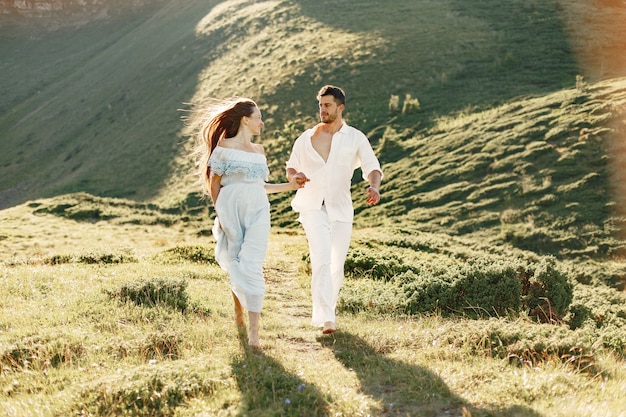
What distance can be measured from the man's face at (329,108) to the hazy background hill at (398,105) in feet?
42.0

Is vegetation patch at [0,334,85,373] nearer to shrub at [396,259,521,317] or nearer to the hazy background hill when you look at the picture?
shrub at [396,259,521,317]

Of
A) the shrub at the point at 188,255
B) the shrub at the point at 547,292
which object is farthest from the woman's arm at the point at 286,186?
the shrub at the point at 188,255

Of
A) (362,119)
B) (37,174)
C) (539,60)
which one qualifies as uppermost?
(539,60)

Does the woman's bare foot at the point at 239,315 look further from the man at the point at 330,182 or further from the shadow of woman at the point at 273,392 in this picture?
the shadow of woman at the point at 273,392

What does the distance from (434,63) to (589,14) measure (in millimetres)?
16470

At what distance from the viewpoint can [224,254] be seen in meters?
6.66

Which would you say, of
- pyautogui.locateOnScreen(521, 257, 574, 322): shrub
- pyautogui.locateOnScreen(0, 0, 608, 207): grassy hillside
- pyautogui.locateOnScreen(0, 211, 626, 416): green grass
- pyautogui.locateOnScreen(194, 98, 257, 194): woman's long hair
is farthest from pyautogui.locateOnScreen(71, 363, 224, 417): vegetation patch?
pyautogui.locateOnScreen(0, 0, 608, 207): grassy hillside

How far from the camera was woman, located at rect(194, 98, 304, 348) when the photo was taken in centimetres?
637

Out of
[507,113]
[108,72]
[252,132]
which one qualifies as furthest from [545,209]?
[108,72]

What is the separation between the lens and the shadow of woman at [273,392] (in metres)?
4.57

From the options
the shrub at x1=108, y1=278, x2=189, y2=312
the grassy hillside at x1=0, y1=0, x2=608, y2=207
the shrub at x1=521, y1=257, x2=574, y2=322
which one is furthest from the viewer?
the grassy hillside at x1=0, y1=0, x2=608, y2=207

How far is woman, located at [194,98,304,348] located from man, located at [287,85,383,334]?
0.69 m

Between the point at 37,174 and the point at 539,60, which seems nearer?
the point at 539,60

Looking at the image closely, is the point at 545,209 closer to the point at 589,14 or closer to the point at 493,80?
the point at 493,80
